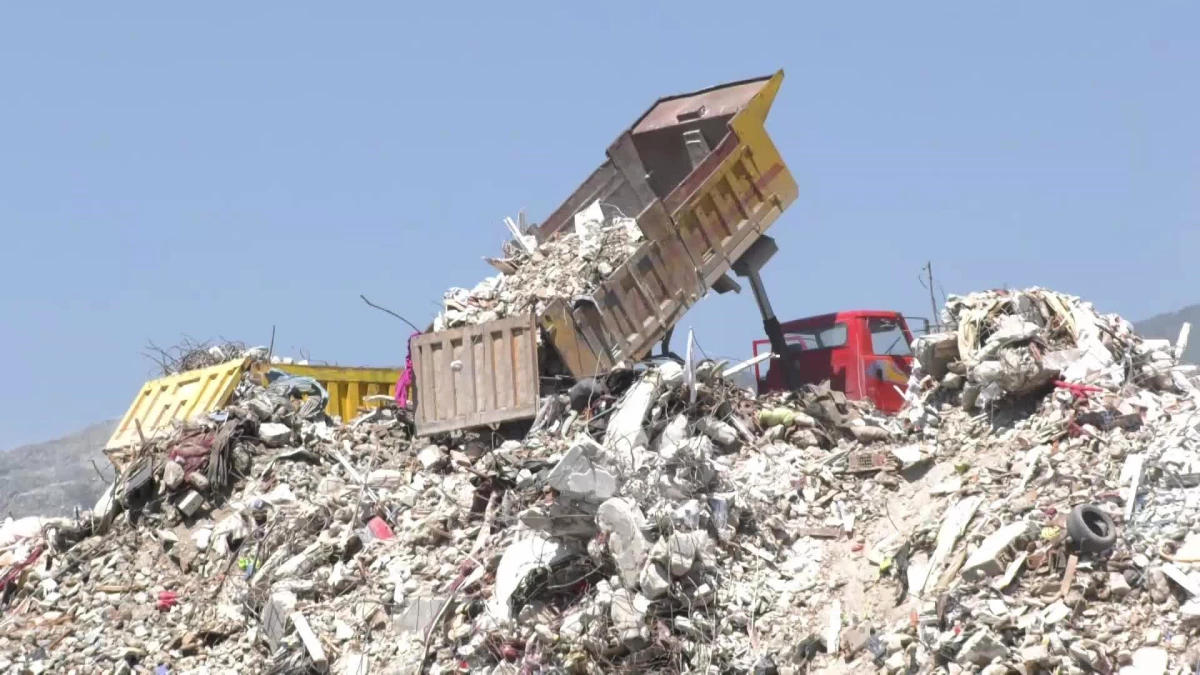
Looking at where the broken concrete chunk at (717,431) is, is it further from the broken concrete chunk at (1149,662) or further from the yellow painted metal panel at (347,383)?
the yellow painted metal panel at (347,383)

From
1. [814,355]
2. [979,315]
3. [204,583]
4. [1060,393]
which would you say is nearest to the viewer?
[1060,393]

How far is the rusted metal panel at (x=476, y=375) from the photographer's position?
1004cm

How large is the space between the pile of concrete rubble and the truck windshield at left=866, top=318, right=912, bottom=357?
5.96 ft

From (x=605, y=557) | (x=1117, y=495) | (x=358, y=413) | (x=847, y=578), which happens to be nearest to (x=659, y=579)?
(x=605, y=557)

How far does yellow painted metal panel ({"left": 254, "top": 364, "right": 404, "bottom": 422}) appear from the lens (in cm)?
1238

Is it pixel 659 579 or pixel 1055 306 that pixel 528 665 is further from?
pixel 1055 306

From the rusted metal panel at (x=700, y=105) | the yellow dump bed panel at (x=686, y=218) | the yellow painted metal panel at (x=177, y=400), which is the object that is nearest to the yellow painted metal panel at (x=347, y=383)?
the yellow painted metal panel at (x=177, y=400)

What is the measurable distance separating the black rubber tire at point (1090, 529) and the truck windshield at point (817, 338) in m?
4.58

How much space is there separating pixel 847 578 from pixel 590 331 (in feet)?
10.8

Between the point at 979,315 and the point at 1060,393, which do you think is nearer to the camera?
the point at 1060,393

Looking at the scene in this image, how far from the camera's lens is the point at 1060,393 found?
8.10 meters

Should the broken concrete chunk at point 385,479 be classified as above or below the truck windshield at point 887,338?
below

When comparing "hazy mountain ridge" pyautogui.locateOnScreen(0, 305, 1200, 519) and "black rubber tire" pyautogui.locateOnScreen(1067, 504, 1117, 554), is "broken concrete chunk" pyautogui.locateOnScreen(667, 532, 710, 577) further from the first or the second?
"hazy mountain ridge" pyautogui.locateOnScreen(0, 305, 1200, 519)

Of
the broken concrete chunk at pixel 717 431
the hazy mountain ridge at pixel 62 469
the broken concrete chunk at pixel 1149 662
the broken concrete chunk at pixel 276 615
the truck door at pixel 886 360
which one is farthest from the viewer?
the hazy mountain ridge at pixel 62 469
